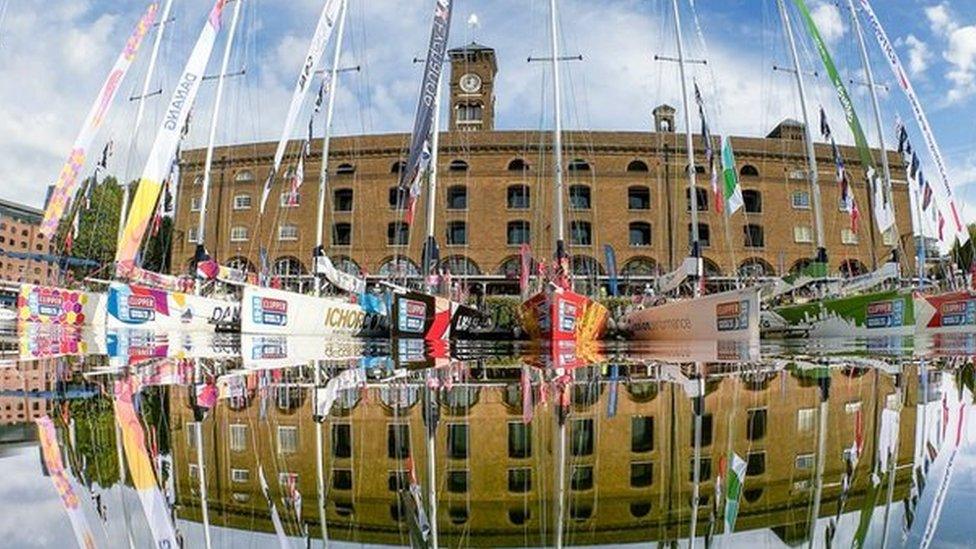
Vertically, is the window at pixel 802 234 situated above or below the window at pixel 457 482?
above

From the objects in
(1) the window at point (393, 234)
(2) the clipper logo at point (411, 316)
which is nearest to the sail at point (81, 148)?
(2) the clipper logo at point (411, 316)

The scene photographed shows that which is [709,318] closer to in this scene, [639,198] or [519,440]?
[519,440]

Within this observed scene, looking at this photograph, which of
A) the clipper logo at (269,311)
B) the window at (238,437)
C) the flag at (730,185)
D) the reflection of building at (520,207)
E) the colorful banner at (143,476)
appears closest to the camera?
the colorful banner at (143,476)

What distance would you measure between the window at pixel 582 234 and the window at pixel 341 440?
45255 mm

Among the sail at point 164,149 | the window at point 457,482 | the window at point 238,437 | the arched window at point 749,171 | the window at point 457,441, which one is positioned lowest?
the window at point 457,482

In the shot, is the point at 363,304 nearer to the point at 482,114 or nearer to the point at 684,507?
the point at 684,507

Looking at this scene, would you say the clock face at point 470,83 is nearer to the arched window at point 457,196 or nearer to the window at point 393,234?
the arched window at point 457,196

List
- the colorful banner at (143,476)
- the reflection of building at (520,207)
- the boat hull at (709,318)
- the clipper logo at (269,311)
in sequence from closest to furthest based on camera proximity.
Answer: the colorful banner at (143,476) < the boat hull at (709,318) < the clipper logo at (269,311) < the reflection of building at (520,207)

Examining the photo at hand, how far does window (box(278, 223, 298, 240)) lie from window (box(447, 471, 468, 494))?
4944cm

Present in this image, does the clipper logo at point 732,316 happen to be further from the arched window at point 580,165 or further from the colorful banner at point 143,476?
the arched window at point 580,165

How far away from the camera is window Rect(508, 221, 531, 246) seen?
50.0 meters

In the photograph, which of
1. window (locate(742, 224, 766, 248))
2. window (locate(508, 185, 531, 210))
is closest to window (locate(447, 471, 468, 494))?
window (locate(508, 185, 531, 210))

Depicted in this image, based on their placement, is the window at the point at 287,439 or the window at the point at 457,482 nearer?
the window at the point at 457,482

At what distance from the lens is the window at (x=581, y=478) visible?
287cm
